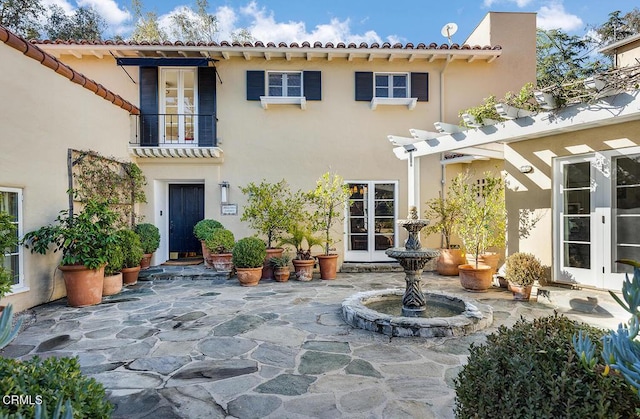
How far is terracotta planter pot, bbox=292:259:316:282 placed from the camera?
26.4 feet

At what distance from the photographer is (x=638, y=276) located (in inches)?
52.8

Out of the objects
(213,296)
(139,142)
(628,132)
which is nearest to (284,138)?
(139,142)

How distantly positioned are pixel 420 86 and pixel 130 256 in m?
8.35

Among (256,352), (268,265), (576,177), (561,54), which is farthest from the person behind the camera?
(561,54)

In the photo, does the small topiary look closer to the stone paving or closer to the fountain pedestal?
the stone paving

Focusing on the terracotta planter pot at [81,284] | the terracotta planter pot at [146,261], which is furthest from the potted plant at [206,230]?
the terracotta planter pot at [81,284]

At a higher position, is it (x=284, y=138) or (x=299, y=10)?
(x=299, y=10)

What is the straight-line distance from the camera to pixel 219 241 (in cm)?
801

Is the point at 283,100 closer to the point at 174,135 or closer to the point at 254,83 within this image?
the point at 254,83

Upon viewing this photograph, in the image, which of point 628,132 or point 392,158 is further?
point 392,158

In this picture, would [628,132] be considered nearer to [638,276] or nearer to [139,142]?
[638,276]

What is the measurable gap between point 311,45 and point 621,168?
698cm

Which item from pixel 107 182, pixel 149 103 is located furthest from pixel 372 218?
pixel 149 103

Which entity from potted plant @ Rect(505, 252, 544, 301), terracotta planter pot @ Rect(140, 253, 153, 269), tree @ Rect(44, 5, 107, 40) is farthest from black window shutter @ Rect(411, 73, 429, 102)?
tree @ Rect(44, 5, 107, 40)
